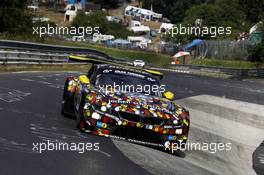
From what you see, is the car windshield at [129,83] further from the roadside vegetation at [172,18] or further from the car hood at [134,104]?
the roadside vegetation at [172,18]

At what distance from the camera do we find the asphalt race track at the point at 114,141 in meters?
6.72

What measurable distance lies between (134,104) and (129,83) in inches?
53.0

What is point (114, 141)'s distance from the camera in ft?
28.8

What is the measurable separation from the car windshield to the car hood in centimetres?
57

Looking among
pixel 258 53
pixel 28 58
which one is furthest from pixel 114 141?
pixel 258 53

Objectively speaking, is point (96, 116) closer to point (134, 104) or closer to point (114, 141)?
point (114, 141)

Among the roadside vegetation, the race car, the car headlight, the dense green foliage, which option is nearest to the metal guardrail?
the roadside vegetation

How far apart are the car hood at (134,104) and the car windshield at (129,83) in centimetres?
57

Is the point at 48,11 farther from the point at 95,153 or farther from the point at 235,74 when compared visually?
the point at 95,153

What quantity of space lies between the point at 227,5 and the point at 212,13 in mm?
20016

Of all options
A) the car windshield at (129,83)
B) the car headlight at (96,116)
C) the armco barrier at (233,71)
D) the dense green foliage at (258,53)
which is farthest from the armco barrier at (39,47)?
the dense green foliage at (258,53)

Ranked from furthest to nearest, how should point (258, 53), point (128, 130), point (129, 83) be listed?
point (258, 53) < point (129, 83) < point (128, 130)

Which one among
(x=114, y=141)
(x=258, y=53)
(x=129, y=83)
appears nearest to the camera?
(x=114, y=141)

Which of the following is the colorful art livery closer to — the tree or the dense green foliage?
the tree
